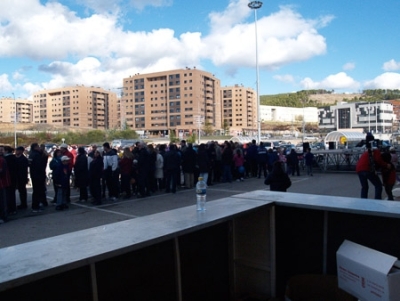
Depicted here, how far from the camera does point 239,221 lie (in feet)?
13.2

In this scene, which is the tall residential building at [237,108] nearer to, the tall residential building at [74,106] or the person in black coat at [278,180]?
the tall residential building at [74,106]

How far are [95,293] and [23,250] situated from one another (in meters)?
0.56

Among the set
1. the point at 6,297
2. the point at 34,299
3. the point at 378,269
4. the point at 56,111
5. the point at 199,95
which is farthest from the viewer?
the point at 56,111

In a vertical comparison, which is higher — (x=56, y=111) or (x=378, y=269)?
(x=56, y=111)

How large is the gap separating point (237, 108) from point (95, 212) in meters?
144

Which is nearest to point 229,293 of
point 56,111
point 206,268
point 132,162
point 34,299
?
point 206,268

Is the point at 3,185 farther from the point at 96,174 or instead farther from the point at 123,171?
the point at 123,171

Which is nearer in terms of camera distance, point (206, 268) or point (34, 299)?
point (34, 299)

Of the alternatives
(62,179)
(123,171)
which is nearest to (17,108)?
(123,171)

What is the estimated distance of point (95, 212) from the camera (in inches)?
409

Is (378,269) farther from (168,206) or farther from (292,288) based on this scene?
(168,206)

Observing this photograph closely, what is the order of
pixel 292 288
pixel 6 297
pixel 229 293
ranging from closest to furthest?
pixel 6 297 < pixel 292 288 < pixel 229 293

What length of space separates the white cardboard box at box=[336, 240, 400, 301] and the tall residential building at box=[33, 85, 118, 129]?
488 feet

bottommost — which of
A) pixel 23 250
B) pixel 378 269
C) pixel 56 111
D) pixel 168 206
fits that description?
pixel 168 206
